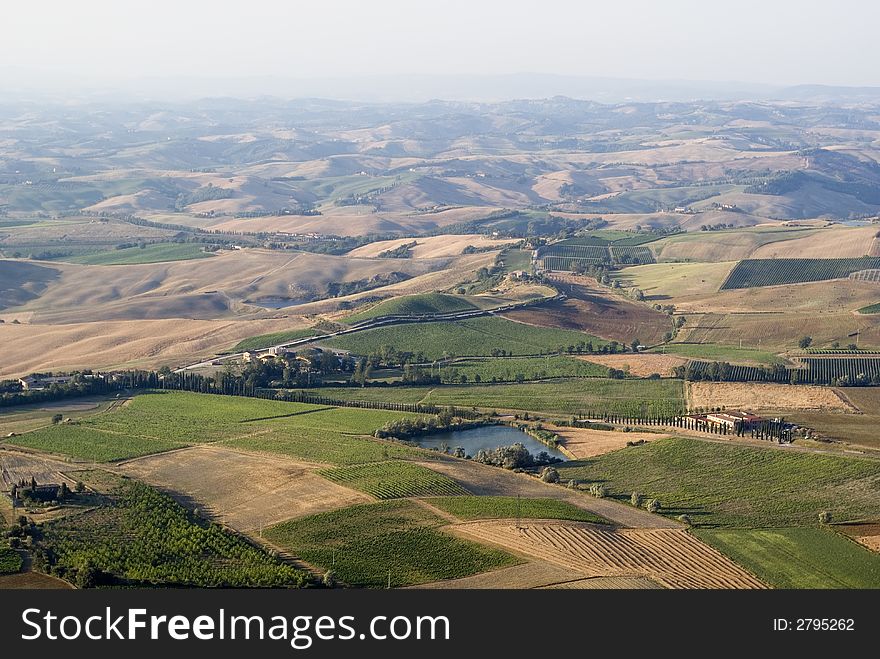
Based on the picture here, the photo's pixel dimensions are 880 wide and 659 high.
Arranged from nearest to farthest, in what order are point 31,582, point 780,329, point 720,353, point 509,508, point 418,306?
1. point 31,582
2. point 509,508
3. point 720,353
4. point 780,329
5. point 418,306

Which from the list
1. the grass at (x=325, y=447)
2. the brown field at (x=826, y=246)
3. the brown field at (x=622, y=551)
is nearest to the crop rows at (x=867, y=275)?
the brown field at (x=826, y=246)

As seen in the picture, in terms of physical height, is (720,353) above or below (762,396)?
below

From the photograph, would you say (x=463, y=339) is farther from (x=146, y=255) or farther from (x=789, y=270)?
(x=146, y=255)

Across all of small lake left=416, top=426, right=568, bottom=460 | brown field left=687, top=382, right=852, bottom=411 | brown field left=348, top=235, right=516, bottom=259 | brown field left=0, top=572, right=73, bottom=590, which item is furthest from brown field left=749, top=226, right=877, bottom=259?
brown field left=0, top=572, right=73, bottom=590

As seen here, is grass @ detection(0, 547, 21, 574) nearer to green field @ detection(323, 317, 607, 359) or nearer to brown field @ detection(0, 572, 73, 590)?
brown field @ detection(0, 572, 73, 590)

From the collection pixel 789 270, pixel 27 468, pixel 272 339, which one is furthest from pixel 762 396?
pixel 789 270

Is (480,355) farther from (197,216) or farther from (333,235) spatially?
(197,216)
